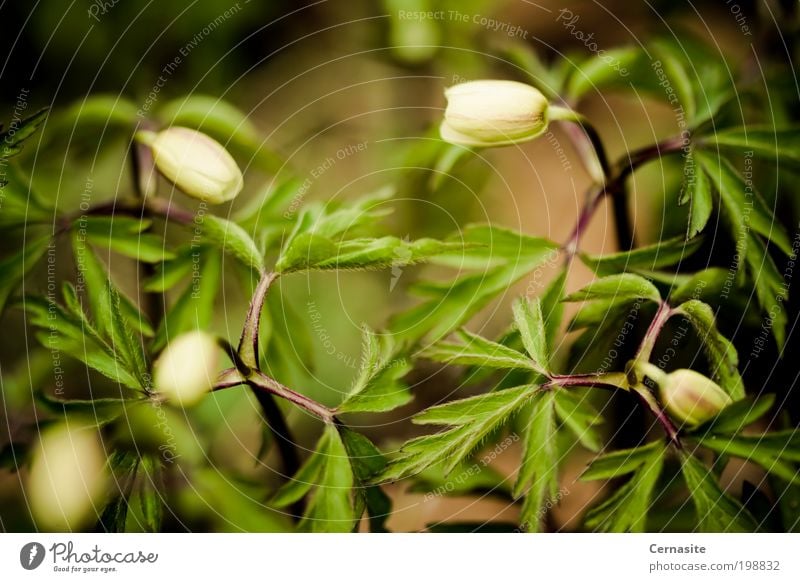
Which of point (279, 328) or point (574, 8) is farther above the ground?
point (574, 8)

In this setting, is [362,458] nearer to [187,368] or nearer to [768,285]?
[187,368]

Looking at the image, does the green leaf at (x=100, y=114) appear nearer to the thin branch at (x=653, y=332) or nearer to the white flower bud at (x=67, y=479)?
the white flower bud at (x=67, y=479)

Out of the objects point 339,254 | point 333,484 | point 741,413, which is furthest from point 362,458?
point 741,413

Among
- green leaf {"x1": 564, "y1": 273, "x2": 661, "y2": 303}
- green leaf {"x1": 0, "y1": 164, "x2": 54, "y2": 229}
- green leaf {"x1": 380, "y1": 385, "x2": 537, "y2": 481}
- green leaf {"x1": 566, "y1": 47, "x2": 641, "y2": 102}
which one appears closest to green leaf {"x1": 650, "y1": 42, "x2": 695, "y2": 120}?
green leaf {"x1": 566, "y1": 47, "x2": 641, "y2": 102}

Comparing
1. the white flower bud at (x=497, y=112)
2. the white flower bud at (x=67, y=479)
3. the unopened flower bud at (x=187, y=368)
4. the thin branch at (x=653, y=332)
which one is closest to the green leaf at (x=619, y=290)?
the thin branch at (x=653, y=332)
